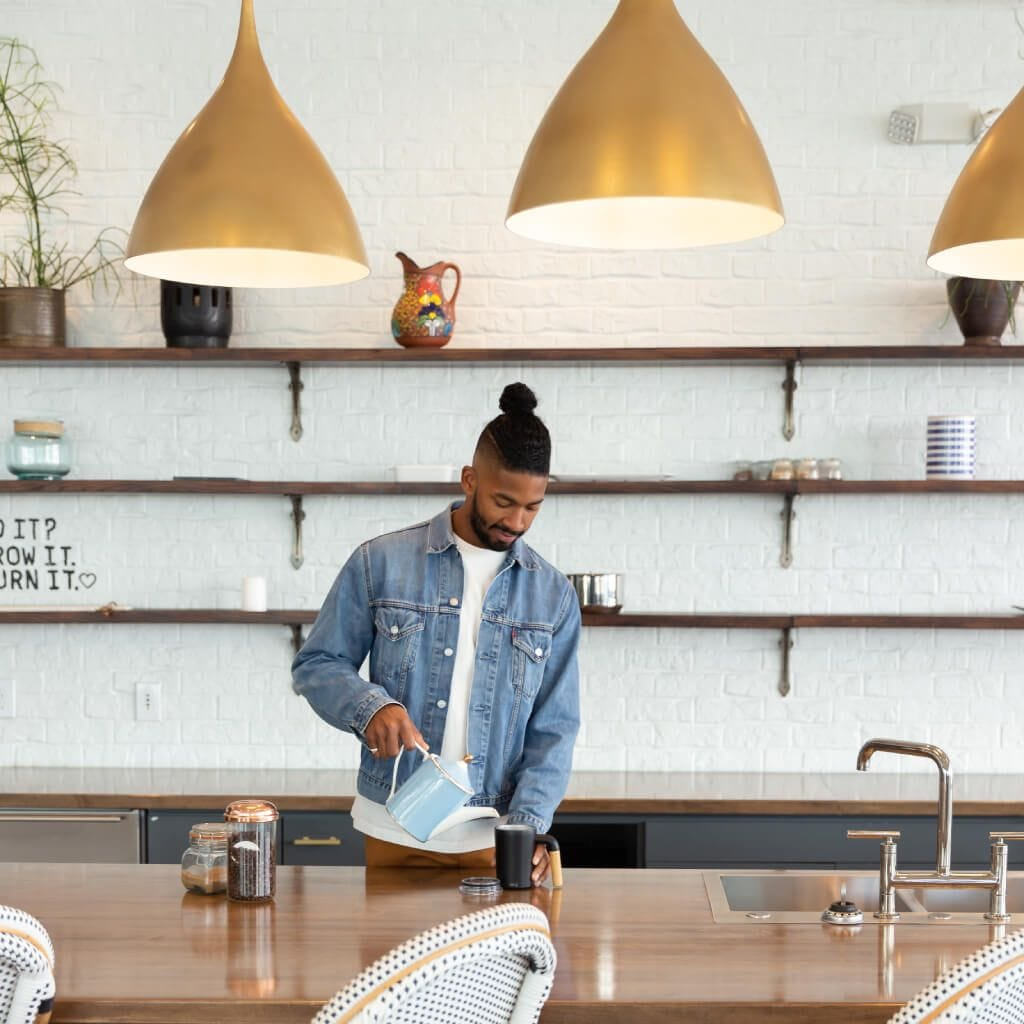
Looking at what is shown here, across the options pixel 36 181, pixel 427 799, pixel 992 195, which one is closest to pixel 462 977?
pixel 427 799

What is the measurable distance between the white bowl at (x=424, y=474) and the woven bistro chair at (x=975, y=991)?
104 inches

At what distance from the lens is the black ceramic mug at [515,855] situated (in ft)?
6.98

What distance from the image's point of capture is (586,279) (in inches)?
161

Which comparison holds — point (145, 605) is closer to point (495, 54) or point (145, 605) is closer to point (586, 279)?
point (586, 279)

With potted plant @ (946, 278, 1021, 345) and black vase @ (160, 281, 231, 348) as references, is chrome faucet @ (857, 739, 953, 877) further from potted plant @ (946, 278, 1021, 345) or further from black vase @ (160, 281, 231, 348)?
black vase @ (160, 281, 231, 348)

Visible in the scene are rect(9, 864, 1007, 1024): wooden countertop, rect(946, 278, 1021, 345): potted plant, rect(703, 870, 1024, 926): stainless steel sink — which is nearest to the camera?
rect(9, 864, 1007, 1024): wooden countertop

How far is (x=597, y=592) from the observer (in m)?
3.84

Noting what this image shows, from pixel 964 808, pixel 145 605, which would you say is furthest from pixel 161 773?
pixel 964 808

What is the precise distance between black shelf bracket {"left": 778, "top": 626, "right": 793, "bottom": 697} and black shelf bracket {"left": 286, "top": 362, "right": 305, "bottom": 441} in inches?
62.6

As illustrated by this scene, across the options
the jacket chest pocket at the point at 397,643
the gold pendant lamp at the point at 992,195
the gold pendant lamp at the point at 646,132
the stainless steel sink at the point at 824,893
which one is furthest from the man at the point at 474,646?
the gold pendant lamp at the point at 992,195

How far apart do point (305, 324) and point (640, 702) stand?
1.54m

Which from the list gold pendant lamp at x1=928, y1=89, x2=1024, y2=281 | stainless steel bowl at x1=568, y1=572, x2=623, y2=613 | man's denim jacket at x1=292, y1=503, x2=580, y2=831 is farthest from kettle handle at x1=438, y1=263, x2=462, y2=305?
gold pendant lamp at x1=928, y1=89, x2=1024, y2=281

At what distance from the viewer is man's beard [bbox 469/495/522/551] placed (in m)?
2.43

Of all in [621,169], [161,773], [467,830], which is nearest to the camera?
[621,169]
